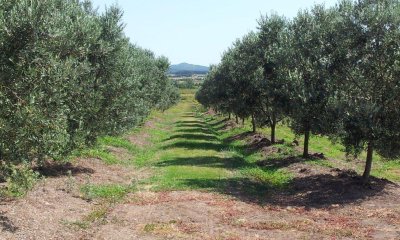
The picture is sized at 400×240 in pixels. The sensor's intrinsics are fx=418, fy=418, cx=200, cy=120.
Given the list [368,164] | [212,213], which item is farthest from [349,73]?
[212,213]

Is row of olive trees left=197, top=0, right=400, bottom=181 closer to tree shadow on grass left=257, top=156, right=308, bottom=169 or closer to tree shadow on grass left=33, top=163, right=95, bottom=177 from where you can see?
tree shadow on grass left=257, top=156, right=308, bottom=169

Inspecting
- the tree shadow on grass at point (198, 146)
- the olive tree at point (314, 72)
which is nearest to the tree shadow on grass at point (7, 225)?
the olive tree at point (314, 72)

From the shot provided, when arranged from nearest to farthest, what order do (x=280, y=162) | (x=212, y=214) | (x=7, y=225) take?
(x=7, y=225), (x=212, y=214), (x=280, y=162)

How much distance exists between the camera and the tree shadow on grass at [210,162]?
1409 inches

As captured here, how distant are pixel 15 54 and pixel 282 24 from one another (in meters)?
31.4

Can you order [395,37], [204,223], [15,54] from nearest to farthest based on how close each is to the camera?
[15,54]
[204,223]
[395,37]

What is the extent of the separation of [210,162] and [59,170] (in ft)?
45.5

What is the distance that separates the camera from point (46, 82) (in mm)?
16734

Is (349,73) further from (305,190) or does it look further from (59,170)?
(59,170)

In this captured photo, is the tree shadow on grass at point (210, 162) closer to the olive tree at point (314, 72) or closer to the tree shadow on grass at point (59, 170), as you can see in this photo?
the olive tree at point (314, 72)

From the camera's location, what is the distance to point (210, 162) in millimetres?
37312

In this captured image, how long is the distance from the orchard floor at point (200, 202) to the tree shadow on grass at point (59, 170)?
89mm

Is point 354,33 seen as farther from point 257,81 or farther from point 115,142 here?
point 115,142

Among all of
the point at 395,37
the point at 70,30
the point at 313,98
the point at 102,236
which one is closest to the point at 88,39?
the point at 70,30
